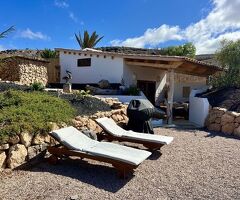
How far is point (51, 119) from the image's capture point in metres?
7.04

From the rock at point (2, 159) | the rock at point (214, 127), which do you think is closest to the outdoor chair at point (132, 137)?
the rock at point (2, 159)

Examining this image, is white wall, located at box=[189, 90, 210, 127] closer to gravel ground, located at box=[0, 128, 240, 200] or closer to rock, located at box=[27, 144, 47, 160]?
gravel ground, located at box=[0, 128, 240, 200]

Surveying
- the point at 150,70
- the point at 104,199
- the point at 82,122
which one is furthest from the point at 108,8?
the point at 104,199

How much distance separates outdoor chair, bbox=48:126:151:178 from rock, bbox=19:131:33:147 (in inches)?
19.2

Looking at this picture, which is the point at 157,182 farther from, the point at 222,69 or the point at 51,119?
the point at 222,69

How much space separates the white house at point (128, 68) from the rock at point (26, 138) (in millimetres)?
8337

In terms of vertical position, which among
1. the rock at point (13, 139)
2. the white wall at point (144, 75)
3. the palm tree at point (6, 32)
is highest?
the palm tree at point (6, 32)

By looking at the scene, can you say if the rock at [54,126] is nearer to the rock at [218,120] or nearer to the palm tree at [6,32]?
the palm tree at [6,32]

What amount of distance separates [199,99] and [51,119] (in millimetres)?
8625

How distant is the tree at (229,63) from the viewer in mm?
15258

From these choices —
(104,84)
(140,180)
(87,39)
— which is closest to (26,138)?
(140,180)

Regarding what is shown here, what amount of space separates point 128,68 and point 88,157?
1046 cm

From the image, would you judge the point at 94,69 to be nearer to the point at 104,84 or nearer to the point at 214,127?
the point at 104,84

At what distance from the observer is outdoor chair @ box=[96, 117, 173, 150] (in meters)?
7.38
